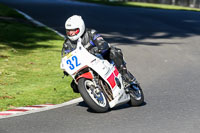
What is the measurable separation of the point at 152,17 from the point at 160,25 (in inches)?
108

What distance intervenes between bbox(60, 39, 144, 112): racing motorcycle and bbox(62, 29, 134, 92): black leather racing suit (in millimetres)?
168

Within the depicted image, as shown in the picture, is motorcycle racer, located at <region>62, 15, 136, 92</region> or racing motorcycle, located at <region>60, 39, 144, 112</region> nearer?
racing motorcycle, located at <region>60, 39, 144, 112</region>

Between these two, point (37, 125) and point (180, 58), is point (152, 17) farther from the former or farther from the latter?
point (37, 125)

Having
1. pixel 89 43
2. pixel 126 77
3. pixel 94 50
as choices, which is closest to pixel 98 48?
pixel 94 50

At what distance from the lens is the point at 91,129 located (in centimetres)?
717

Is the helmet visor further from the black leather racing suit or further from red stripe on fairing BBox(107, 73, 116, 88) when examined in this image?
red stripe on fairing BBox(107, 73, 116, 88)

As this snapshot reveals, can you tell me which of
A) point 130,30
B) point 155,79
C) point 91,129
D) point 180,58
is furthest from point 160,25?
point 91,129

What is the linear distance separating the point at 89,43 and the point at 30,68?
16.5 feet

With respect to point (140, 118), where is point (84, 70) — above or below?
above

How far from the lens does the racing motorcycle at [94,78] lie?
808 cm

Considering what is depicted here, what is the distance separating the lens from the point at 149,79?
11922 millimetres

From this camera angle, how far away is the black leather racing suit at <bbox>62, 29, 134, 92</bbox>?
8.50 m

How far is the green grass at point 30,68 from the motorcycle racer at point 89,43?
136cm

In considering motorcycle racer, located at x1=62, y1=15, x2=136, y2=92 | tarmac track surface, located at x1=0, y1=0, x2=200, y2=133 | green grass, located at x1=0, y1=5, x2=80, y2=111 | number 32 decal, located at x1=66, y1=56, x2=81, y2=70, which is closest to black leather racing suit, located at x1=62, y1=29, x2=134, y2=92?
motorcycle racer, located at x1=62, y1=15, x2=136, y2=92
